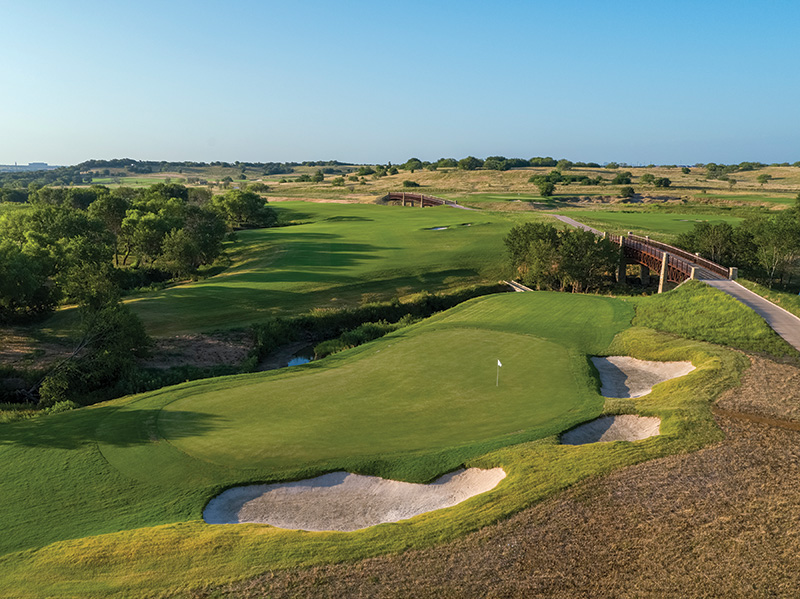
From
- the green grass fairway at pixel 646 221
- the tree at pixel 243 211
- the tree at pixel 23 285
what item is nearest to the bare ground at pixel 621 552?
the tree at pixel 23 285

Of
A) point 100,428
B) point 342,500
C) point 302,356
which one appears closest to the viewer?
point 342,500

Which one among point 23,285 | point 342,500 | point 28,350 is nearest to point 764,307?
point 342,500

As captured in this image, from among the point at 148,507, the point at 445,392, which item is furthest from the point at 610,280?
the point at 148,507

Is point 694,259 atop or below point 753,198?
below

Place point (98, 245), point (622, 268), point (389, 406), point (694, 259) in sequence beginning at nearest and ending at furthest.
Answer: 1. point (389, 406)
2. point (694, 259)
3. point (98, 245)
4. point (622, 268)

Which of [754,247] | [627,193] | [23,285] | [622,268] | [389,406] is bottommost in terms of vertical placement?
[389,406]

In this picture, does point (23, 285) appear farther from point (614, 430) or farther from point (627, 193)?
point (627, 193)

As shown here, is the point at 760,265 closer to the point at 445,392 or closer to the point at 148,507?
the point at 445,392
